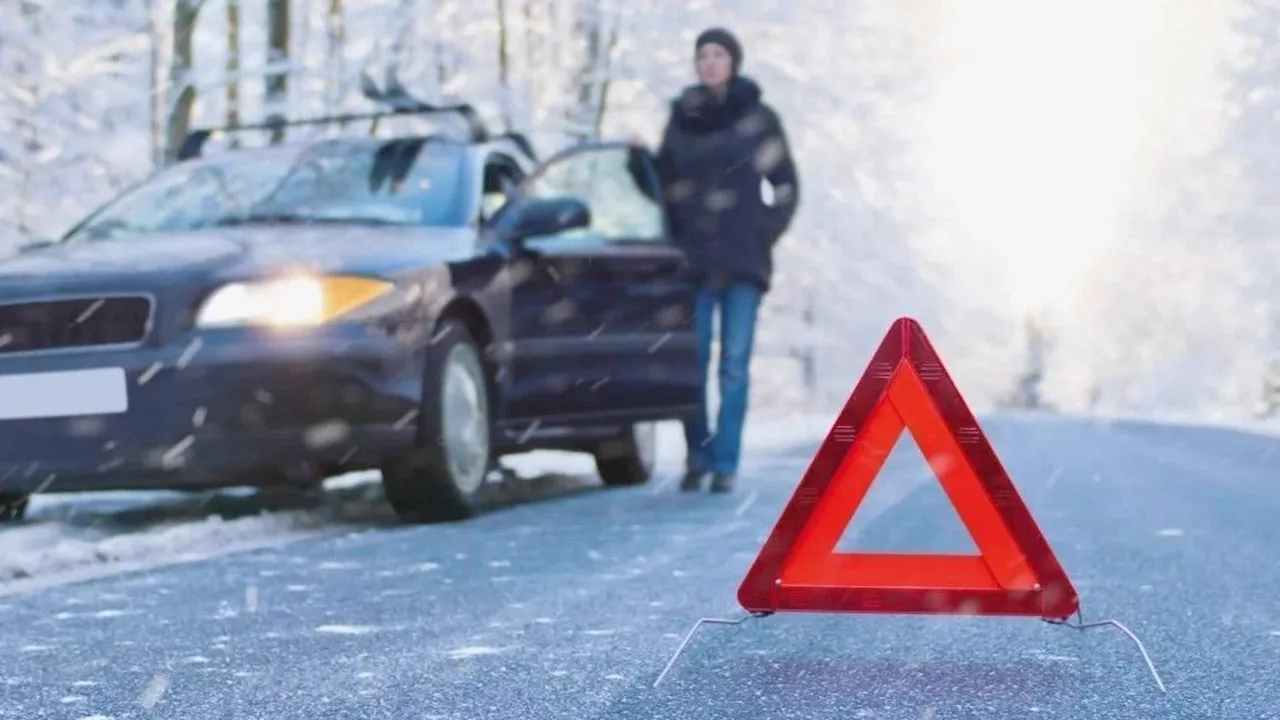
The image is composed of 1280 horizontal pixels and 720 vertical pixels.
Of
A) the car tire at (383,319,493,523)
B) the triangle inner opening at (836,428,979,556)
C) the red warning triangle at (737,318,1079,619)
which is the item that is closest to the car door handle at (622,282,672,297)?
the car tire at (383,319,493,523)

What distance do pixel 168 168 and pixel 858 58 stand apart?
18.9 metres

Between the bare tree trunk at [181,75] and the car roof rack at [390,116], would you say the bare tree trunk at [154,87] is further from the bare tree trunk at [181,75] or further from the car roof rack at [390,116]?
the car roof rack at [390,116]

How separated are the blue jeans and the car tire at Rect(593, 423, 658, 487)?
65 cm

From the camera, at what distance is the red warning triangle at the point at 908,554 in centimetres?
382

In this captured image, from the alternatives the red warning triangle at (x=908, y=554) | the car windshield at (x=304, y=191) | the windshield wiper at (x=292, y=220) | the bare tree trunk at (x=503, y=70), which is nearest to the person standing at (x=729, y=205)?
the car windshield at (x=304, y=191)

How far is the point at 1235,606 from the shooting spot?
5.06 meters

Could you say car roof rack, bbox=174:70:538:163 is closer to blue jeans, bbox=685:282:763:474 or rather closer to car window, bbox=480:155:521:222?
car window, bbox=480:155:521:222

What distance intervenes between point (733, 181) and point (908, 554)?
17.6 feet

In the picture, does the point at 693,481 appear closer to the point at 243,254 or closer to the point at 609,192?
the point at 609,192

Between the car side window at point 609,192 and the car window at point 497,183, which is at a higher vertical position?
the car window at point 497,183

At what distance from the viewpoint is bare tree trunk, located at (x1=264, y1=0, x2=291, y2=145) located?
15.0m

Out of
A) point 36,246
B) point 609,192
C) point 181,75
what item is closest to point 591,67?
point 181,75

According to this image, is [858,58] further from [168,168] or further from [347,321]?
[347,321]

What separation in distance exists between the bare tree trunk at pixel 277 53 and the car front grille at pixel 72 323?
27.5 ft
